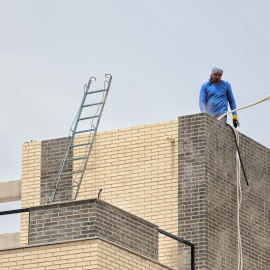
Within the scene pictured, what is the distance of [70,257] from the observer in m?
20.2

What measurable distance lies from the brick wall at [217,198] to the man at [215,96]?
81cm

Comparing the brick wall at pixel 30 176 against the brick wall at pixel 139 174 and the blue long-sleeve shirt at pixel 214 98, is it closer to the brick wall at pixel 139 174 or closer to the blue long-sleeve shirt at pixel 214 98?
the brick wall at pixel 139 174

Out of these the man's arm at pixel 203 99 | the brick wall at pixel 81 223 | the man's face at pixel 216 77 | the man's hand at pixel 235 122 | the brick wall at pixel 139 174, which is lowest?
the brick wall at pixel 81 223

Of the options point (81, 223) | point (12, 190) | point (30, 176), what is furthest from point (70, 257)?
point (12, 190)

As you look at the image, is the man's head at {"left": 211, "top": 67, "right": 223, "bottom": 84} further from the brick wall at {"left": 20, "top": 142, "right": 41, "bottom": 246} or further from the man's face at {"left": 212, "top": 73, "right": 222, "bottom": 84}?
the brick wall at {"left": 20, "top": 142, "right": 41, "bottom": 246}

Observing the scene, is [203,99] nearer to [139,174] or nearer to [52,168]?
[139,174]

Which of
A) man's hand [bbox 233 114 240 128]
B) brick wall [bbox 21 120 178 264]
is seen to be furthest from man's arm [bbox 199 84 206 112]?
brick wall [bbox 21 120 178 264]

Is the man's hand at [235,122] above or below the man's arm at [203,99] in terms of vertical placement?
below

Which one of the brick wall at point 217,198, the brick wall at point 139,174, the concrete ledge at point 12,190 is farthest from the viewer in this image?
the concrete ledge at point 12,190

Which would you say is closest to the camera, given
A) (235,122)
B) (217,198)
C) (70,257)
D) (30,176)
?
(70,257)

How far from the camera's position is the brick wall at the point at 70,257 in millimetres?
20125

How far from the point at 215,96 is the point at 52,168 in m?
4.15

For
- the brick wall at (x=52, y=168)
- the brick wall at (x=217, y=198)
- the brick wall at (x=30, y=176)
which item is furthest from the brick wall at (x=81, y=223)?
the brick wall at (x=30, y=176)

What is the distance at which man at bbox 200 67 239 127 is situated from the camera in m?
26.3
